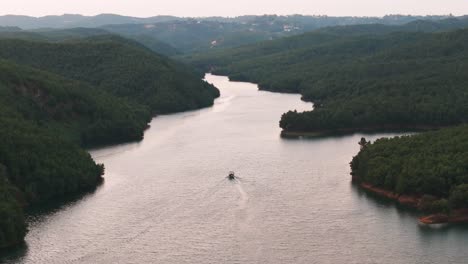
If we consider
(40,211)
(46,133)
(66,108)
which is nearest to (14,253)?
(40,211)

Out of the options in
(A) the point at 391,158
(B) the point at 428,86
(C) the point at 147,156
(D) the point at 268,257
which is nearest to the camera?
(D) the point at 268,257

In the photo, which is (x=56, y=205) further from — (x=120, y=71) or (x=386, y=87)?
(x=386, y=87)

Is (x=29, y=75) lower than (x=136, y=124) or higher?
higher

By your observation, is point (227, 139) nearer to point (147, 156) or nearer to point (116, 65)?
point (147, 156)

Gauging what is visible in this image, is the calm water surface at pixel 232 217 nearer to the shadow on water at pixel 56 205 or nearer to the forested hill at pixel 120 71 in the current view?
the shadow on water at pixel 56 205

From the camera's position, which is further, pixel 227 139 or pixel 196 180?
pixel 227 139

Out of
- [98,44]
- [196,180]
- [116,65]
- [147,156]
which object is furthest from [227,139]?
[98,44]
